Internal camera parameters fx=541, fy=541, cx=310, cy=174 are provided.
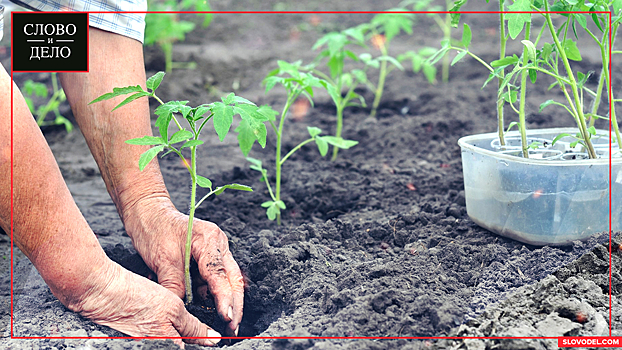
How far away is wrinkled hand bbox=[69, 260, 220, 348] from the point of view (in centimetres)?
164

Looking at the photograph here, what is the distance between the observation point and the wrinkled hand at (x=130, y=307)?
5.39 ft

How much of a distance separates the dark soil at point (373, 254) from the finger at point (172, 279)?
0.16 meters

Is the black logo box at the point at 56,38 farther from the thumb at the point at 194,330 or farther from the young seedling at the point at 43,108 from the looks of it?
the young seedling at the point at 43,108

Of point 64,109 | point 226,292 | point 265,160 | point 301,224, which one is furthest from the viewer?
point 64,109

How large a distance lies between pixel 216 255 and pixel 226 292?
139 mm

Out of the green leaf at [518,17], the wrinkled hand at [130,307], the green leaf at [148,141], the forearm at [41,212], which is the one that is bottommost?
the wrinkled hand at [130,307]

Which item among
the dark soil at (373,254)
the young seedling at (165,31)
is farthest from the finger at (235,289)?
the young seedling at (165,31)

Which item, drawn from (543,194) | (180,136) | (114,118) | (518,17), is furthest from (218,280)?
(518,17)

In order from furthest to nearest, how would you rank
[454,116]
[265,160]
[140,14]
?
1. [454,116]
2. [265,160]
3. [140,14]

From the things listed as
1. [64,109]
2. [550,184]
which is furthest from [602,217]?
[64,109]

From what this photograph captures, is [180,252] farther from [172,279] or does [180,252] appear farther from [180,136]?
[180,136]

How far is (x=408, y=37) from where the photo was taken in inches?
236

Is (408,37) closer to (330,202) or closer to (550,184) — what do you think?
(330,202)

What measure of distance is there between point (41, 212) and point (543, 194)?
5.24 feet
